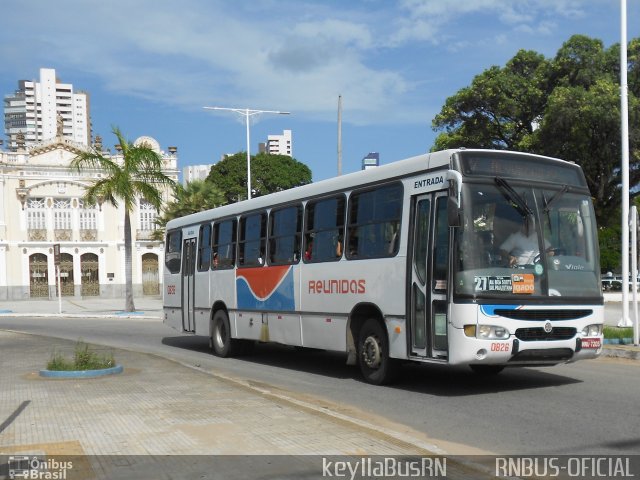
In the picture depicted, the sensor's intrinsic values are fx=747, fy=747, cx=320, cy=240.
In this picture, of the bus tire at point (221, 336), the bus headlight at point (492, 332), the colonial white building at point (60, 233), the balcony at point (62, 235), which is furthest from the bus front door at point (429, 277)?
the balcony at point (62, 235)

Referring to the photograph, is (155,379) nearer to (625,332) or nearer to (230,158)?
(625,332)

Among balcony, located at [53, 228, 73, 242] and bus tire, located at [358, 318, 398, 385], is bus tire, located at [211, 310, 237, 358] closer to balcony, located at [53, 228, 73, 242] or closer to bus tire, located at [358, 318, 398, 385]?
bus tire, located at [358, 318, 398, 385]

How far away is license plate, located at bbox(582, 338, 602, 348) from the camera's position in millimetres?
9938

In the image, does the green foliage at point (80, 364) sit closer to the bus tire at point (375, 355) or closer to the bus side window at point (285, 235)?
the bus side window at point (285, 235)

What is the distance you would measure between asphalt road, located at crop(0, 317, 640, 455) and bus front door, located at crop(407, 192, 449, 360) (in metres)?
0.80

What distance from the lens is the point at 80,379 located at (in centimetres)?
1124

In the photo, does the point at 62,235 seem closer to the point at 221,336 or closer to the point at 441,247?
the point at 221,336

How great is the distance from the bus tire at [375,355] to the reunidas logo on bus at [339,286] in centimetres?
52

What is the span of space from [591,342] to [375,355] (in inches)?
120

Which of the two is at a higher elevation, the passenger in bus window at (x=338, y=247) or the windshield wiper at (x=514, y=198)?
the windshield wiper at (x=514, y=198)

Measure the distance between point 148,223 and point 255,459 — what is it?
181 ft

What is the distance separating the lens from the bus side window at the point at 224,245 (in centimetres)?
1571

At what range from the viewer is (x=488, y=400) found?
32.0 ft

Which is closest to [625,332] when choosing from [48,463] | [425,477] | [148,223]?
[425,477]
